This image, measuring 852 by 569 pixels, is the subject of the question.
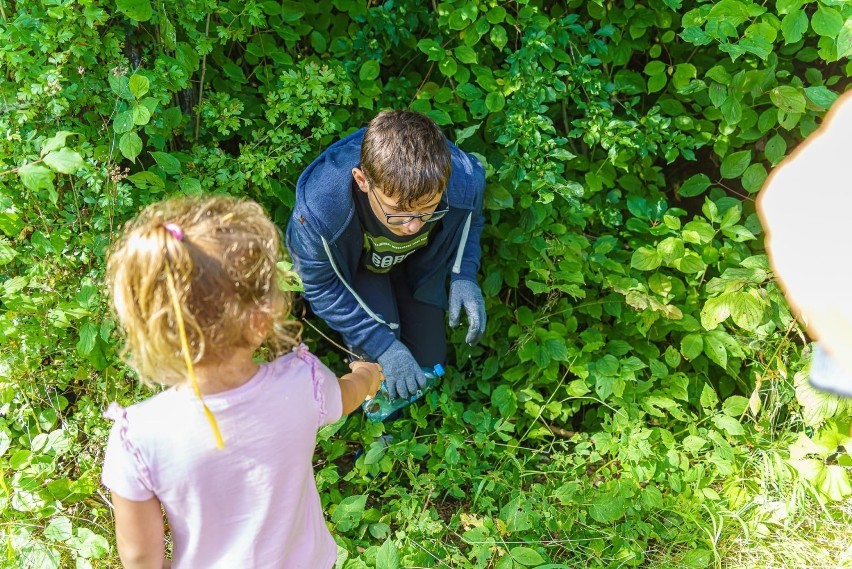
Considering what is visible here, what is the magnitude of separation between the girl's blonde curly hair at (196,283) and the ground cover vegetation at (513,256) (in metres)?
0.88

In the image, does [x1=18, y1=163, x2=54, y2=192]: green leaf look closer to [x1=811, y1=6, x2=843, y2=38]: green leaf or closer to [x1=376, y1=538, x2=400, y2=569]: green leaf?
[x1=376, y1=538, x2=400, y2=569]: green leaf

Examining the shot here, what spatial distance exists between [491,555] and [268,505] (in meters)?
1.04

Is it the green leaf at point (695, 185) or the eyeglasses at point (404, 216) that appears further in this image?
the green leaf at point (695, 185)

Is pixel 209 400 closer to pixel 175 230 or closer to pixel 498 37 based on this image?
pixel 175 230

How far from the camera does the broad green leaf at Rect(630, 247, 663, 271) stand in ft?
8.52

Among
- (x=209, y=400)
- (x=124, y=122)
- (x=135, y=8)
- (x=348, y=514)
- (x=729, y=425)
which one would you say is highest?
(x=135, y=8)

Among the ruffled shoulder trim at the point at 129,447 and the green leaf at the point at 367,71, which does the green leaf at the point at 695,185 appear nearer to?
the green leaf at the point at 367,71

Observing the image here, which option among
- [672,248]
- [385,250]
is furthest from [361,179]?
[672,248]

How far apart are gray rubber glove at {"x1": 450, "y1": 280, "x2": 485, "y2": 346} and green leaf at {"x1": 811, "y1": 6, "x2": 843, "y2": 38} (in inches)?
53.4

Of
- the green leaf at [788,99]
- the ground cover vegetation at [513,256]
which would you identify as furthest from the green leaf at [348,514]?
the green leaf at [788,99]

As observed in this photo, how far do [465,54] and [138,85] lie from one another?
1.13 m

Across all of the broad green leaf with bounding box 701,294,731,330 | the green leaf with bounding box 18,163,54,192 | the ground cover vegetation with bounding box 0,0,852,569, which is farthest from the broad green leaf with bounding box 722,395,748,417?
the green leaf with bounding box 18,163,54,192

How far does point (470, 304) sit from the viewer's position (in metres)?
2.51

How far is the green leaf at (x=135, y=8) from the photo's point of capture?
194 cm
